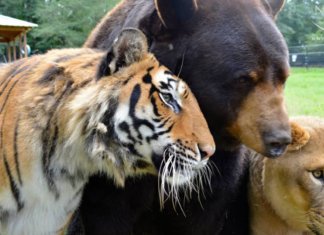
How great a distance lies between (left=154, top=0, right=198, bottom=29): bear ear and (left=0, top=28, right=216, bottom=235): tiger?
0.18 m

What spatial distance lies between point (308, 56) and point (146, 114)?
99.6 feet

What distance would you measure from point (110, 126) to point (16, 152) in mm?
497

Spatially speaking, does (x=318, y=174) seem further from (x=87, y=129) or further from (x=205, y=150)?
(x=87, y=129)

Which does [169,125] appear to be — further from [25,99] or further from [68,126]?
[25,99]

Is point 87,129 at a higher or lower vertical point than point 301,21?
higher

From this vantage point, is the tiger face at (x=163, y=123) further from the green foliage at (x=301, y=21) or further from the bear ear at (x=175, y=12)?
the green foliage at (x=301, y=21)

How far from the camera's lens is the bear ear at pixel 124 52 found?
2.00 metres

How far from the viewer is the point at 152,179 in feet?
8.21

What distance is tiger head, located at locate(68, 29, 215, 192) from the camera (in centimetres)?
203

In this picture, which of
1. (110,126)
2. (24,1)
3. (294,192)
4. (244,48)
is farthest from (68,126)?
(24,1)

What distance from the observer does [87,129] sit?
7.00 feet

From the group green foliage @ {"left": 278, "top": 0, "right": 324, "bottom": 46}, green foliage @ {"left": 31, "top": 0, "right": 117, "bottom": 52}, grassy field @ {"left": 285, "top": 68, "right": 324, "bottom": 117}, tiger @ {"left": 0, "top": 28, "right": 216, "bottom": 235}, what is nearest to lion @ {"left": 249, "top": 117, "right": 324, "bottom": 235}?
tiger @ {"left": 0, "top": 28, "right": 216, "bottom": 235}

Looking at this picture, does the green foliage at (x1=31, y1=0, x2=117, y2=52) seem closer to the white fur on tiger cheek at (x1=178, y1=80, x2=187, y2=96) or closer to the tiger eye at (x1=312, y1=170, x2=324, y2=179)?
the tiger eye at (x1=312, y1=170, x2=324, y2=179)

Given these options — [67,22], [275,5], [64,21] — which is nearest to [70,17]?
[64,21]
